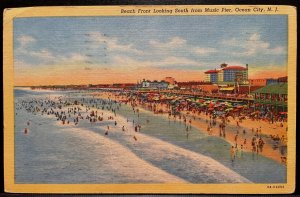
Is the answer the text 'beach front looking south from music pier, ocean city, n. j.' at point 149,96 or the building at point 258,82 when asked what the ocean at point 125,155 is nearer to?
the text 'beach front looking south from music pier, ocean city, n. j.' at point 149,96

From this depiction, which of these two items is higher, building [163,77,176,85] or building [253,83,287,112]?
building [163,77,176,85]

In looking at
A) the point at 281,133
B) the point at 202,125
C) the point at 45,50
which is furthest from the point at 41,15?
the point at 281,133

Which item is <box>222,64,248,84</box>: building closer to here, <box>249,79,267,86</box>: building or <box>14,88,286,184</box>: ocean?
<box>249,79,267,86</box>: building

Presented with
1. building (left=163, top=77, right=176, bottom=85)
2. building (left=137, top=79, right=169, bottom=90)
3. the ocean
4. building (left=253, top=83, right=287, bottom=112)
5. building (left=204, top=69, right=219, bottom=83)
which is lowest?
the ocean

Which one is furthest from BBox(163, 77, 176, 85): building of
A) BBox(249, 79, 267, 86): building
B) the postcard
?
BBox(249, 79, 267, 86): building

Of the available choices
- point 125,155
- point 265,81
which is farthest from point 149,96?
point 265,81

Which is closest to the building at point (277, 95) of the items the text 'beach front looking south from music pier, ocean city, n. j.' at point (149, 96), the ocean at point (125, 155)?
the text 'beach front looking south from music pier, ocean city, n. j.' at point (149, 96)

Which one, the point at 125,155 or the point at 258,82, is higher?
the point at 258,82

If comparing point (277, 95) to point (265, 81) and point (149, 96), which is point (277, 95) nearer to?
point (265, 81)
